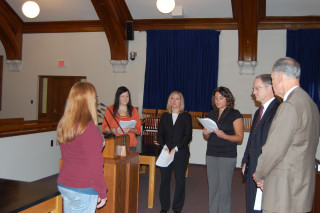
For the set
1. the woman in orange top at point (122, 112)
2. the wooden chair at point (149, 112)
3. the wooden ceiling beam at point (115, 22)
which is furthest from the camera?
the wooden chair at point (149, 112)

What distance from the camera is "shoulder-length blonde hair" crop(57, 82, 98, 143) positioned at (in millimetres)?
1961

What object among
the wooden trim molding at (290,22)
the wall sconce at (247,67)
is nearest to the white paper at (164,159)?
the wall sconce at (247,67)

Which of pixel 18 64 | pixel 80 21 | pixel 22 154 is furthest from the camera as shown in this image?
pixel 18 64

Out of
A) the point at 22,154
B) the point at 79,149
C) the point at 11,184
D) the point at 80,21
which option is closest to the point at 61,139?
the point at 79,149

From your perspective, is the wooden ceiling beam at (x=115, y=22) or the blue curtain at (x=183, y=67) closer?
the wooden ceiling beam at (x=115, y=22)

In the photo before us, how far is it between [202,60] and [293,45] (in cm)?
231

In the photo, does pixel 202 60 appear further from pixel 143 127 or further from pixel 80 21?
pixel 80 21

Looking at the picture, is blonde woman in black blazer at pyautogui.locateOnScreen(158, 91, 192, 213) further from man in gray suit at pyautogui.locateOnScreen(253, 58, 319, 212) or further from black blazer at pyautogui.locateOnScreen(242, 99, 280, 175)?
man in gray suit at pyautogui.locateOnScreen(253, 58, 319, 212)

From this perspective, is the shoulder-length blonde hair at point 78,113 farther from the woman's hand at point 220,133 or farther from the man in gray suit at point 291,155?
the woman's hand at point 220,133

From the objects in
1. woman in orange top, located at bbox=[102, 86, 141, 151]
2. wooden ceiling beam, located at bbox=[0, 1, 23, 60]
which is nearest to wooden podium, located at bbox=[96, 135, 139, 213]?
woman in orange top, located at bbox=[102, 86, 141, 151]

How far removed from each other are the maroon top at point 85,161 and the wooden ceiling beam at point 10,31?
8.35 meters

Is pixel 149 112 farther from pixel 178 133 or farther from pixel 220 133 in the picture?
pixel 220 133

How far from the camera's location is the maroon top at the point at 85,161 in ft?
6.43

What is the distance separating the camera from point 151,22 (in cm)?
864
